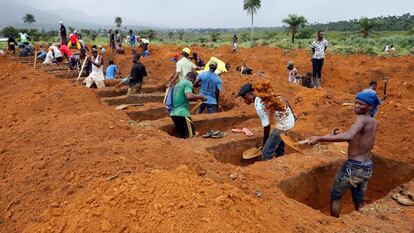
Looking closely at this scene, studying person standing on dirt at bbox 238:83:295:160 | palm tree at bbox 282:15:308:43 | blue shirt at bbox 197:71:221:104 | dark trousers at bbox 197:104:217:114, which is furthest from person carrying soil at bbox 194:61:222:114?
palm tree at bbox 282:15:308:43

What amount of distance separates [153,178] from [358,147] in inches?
92.0

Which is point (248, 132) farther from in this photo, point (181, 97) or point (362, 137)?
point (362, 137)

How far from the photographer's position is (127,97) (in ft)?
32.3

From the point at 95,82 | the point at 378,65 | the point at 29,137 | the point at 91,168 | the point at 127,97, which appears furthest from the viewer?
the point at 378,65

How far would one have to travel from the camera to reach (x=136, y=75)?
968cm

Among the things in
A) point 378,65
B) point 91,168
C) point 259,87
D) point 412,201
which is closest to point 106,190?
point 91,168

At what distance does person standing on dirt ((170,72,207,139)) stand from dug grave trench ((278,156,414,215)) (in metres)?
2.35

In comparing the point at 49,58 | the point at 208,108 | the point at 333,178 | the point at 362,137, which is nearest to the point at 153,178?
the point at 362,137

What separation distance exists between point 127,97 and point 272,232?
7.40m

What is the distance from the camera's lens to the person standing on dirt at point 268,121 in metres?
5.07

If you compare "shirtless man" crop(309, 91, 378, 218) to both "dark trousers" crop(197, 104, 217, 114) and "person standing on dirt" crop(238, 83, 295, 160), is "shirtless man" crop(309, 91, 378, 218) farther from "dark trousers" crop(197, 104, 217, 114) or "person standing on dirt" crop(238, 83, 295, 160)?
"dark trousers" crop(197, 104, 217, 114)

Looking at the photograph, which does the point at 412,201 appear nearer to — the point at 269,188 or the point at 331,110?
the point at 269,188

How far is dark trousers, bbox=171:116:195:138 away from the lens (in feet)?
21.7

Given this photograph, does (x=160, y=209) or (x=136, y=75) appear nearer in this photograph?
(x=160, y=209)
